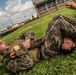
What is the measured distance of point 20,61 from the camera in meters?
5.43

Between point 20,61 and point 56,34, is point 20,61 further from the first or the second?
point 56,34

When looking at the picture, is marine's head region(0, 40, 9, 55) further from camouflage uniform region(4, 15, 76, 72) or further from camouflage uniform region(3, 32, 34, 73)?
camouflage uniform region(3, 32, 34, 73)

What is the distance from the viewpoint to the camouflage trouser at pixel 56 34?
561 cm

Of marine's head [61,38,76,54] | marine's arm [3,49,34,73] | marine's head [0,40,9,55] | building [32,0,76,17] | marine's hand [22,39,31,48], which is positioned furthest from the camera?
building [32,0,76,17]

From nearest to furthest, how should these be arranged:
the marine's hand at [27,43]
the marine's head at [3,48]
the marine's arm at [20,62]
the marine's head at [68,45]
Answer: the marine's arm at [20,62], the marine's head at [68,45], the marine's hand at [27,43], the marine's head at [3,48]

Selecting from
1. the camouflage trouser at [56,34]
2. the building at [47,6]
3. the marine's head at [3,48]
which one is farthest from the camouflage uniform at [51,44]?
the building at [47,6]

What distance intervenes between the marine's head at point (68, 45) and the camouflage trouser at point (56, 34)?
0.38 feet

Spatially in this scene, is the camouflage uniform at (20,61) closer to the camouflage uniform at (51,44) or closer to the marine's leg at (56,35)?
the camouflage uniform at (51,44)

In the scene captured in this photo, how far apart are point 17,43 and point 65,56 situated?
1.47 meters

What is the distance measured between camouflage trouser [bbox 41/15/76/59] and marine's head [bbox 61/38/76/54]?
114mm

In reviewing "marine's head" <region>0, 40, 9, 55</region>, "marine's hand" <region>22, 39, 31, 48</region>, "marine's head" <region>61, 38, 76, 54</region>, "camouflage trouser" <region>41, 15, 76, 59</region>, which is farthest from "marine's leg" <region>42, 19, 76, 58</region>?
"marine's head" <region>0, 40, 9, 55</region>

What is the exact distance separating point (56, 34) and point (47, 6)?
4069cm

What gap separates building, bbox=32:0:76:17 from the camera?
44969mm

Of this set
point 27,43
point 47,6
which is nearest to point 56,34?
point 27,43
